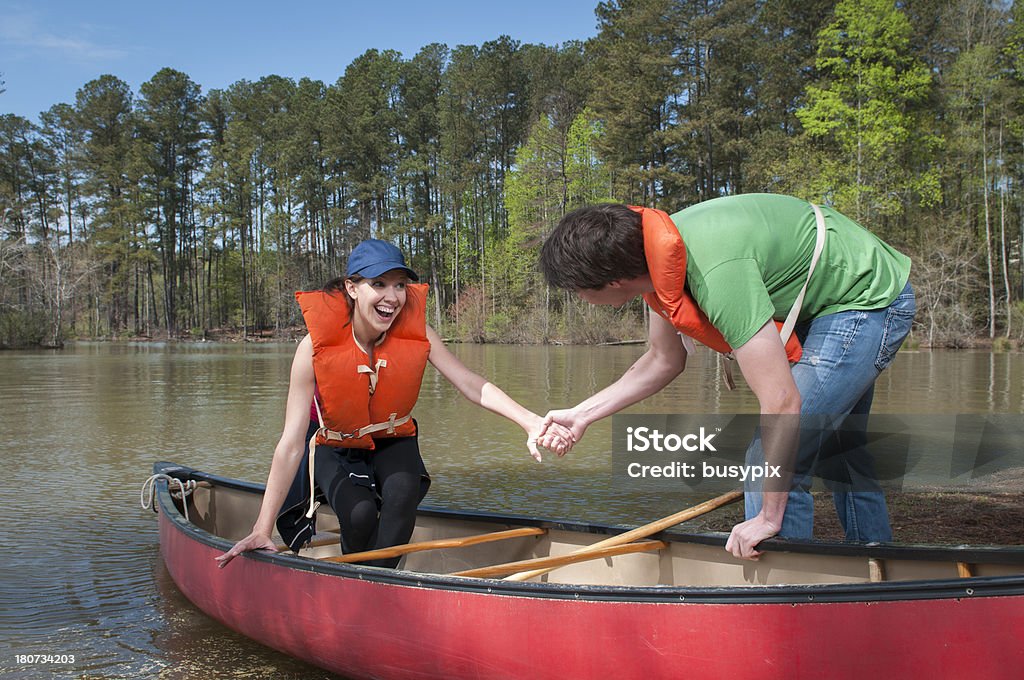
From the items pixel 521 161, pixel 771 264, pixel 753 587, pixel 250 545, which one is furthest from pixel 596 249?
pixel 521 161

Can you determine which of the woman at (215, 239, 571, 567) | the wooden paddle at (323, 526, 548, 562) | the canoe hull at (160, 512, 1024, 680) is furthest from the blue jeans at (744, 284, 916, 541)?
the wooden paddle at (323, 526, 548, 562)

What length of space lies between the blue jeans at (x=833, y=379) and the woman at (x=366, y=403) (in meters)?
1.05

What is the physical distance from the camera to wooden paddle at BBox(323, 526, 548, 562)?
3.98 metres

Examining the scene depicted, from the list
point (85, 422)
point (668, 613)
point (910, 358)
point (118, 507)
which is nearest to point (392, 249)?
point (668, 613)

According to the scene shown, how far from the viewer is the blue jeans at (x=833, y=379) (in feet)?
9.59

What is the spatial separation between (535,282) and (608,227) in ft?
147

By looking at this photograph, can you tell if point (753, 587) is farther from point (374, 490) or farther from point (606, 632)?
point (374, 490)

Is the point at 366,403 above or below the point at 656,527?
above

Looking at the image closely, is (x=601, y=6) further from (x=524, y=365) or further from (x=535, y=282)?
(x=524, y=365)

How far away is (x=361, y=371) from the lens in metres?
3.97

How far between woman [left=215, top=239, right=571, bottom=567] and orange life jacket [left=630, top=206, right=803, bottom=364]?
1085 mm

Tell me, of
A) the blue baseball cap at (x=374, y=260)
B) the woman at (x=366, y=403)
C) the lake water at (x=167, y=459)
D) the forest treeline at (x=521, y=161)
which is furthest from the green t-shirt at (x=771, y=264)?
the forest treeline at (x=521, y=161)

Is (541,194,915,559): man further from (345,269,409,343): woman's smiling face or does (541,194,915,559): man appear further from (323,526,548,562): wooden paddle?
(323,526,548,562): wooden paddle

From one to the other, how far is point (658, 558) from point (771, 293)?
1636 mm
